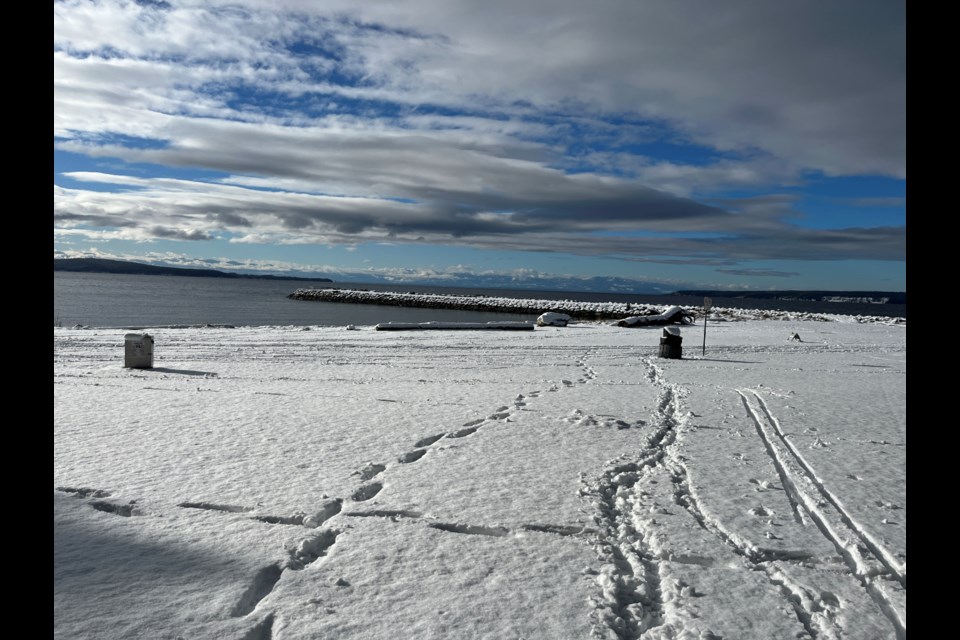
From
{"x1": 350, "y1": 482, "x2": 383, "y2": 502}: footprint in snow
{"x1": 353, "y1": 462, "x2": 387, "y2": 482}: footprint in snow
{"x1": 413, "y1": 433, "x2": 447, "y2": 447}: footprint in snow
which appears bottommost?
{"x1": 350, "y1": 482, "x2": 383, "y2": 502}: footprint in snow

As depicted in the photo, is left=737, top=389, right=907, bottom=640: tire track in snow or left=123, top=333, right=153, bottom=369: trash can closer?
left=737, top=389, right=907, bottom=640: tire track in snow

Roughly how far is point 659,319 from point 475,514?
123ft

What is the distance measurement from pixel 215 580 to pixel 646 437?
19.9 ft

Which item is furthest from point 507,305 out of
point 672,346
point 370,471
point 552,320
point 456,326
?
point 370,471

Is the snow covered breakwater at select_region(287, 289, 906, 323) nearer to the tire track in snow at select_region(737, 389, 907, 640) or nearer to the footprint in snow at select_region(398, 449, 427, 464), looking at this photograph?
the tire track in snow at select_region(737, 389, 907, 640)

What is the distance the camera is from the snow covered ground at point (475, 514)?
12.9ft

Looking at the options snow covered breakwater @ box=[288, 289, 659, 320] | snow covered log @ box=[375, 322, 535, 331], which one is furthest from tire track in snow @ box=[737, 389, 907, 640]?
snow covered breakwater @ box=[288, 289, 659, 320]

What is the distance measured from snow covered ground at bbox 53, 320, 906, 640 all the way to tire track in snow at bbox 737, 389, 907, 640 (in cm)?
3

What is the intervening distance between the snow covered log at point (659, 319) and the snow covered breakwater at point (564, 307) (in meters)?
5.14

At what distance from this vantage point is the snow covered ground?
3.92 m
